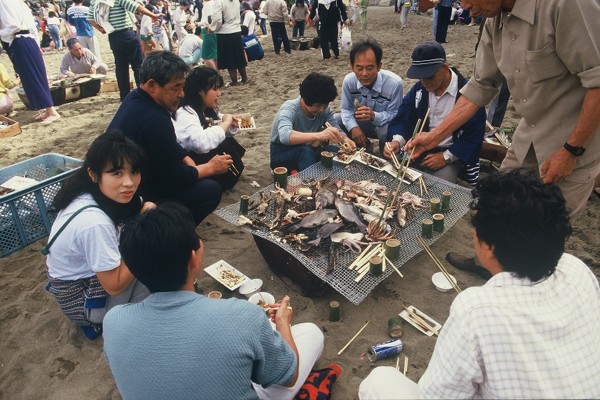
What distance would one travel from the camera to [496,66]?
10.7ft

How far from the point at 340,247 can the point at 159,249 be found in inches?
69.0

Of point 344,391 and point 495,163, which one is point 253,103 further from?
point 344,391

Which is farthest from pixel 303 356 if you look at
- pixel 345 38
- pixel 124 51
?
pixel 345 38

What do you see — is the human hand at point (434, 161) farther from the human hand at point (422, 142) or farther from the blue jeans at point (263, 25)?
the blue jeans at point (263, 25)

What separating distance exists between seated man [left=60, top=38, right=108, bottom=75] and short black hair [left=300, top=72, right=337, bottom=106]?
22.9 feet

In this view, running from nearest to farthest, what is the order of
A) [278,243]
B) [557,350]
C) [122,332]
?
1. [557,350]
2. [122,332]
3. [278,243]

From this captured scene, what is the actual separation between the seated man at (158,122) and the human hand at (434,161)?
2380 mm

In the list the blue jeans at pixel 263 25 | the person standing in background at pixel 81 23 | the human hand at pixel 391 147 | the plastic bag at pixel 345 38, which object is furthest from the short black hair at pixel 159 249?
the blue jeans at pixel 263 25

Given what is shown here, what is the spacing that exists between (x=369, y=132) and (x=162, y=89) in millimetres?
2811

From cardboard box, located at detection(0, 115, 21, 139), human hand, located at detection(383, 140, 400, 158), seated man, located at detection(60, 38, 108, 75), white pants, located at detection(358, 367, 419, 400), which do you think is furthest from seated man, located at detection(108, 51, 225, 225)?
seated man, located at detection(60, 38, 108, 75)

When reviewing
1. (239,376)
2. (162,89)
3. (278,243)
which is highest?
(162,89)

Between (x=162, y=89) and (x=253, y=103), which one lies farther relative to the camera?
(x=253, y=103)

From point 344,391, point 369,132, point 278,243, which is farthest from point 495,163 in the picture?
point 344,391

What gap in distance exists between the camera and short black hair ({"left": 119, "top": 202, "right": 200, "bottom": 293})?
1.77m
